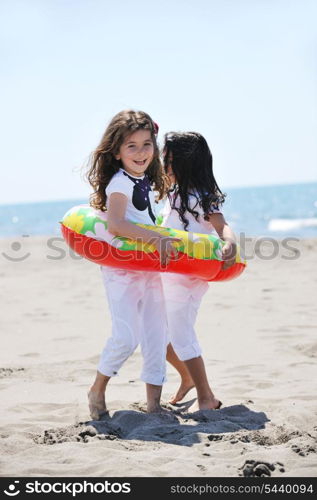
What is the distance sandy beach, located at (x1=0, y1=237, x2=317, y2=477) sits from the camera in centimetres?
307

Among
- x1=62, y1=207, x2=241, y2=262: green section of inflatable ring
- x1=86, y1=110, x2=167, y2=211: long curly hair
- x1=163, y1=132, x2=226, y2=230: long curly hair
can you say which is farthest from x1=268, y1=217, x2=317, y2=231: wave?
x1=62, y1=207, x2=241, y2=262: green section of inflatable ring

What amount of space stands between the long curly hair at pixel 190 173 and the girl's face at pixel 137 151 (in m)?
0.25

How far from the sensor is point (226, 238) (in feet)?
13.5

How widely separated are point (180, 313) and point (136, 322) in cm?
30

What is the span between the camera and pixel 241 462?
3.03 m

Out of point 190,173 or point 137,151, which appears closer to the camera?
point 137,151

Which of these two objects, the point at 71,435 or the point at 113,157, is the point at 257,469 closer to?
the point at 71,435

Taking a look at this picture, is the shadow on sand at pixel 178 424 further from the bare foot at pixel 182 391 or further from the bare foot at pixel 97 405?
the bare foot at pixel 182 391

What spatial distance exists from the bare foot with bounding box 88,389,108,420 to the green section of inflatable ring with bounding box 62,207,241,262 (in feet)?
2.93

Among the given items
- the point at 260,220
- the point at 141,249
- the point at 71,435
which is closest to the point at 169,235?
the point at 141,249

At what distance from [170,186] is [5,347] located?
250 centimetres

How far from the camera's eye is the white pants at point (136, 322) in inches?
153

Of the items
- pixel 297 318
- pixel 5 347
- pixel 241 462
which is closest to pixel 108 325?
pixel 5 347
